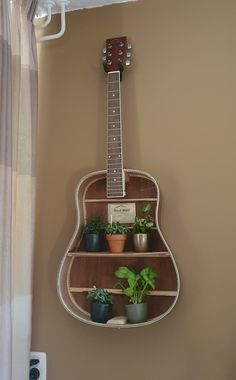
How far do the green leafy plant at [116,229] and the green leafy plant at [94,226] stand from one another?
30mm

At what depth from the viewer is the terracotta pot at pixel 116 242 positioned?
1147 millimetres

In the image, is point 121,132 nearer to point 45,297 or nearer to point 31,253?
point 31,253

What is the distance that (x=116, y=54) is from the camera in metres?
1.26

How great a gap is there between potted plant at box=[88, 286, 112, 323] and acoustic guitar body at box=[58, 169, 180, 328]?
4 centimetres

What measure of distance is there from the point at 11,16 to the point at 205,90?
74cm

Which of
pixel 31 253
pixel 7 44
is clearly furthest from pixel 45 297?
pixel 7 44

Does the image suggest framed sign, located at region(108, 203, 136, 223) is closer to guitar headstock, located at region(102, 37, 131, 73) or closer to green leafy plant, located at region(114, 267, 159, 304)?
green leafy plant, located at region(114, 267, 159, 304)

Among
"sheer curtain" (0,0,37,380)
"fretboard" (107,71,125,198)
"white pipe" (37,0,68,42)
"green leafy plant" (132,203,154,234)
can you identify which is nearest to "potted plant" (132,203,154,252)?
"green leafy plant" (132,203,154,234)

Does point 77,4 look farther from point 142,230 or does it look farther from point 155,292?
point 155,292

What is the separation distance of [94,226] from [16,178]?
1.05 ft

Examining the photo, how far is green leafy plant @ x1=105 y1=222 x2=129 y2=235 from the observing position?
116cm

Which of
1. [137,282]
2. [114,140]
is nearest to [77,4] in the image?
[114,140]

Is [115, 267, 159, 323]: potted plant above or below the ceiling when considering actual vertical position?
below

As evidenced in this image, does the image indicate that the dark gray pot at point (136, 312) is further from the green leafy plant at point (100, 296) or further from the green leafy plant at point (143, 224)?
the green leafy plant at point (143, 224)
